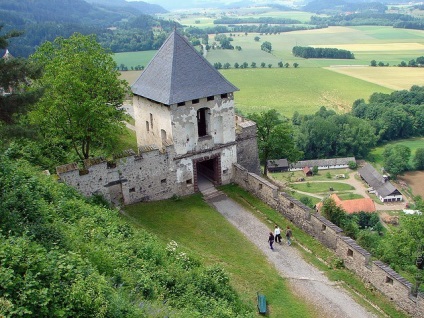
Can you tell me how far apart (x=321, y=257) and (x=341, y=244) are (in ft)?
3.92

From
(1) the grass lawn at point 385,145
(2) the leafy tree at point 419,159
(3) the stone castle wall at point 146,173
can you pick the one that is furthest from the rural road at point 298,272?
(1) the grass lawn at point 385,145

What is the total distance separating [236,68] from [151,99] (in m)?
111

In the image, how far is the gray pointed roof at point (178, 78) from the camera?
79.4 ft

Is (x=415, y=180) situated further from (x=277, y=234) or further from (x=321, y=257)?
(x=277, y=234)

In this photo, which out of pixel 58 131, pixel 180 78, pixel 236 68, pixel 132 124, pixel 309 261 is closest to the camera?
pixel 309 261

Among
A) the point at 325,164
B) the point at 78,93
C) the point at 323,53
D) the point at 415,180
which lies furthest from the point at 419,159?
the point at 323,53

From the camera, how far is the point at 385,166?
272ft

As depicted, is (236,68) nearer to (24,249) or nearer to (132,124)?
(132,124)

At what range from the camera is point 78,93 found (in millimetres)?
22203

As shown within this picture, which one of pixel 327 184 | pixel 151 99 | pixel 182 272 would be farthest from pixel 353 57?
pixel 182 272

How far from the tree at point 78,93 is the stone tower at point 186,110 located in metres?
2.07

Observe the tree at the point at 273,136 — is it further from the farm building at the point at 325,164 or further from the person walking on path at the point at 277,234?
the farm building at the point at 325,164

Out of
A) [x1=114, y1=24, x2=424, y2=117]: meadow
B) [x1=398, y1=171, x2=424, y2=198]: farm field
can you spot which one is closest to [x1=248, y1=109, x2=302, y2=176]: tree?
[x1=398, y1=171, x2=424, y2=198]: farm field

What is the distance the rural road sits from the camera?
17411 millimetres
